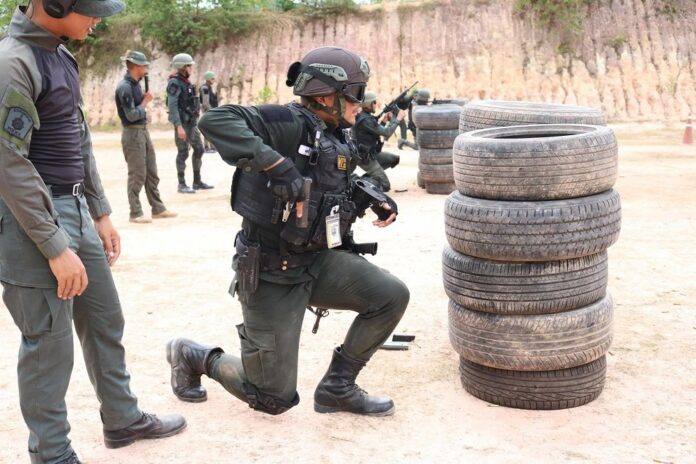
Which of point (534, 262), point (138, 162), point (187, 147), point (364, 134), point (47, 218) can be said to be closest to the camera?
point (47, 218)

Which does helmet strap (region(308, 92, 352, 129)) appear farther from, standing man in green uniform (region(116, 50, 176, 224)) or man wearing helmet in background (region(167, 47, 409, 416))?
standing man in green uniform (region(116, 50, 176, 224))

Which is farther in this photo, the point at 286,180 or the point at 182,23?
the point at 182,23

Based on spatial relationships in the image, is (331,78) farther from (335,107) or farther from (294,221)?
(294,221)

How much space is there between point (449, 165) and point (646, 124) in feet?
47.4

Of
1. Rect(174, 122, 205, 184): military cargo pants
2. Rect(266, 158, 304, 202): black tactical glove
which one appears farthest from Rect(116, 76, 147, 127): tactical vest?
Rect(266, 158, 304, 202): black tactical glove

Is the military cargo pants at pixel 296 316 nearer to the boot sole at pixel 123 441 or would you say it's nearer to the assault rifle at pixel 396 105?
the boot sole at pixel 123 441

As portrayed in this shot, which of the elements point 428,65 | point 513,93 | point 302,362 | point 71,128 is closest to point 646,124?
point 513,93

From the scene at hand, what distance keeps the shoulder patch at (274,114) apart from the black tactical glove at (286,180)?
12.6 inches

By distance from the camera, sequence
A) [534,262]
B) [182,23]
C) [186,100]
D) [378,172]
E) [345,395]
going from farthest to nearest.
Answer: [182,23] < [186,100] < [378,172] < [345,395] < [534,262]

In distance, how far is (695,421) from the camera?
14.2 ft

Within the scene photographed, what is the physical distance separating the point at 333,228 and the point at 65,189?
133cm

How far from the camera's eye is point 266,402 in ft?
13.9

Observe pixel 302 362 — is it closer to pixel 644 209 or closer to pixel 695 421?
pixel 695 421

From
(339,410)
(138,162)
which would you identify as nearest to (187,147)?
(138,162)
